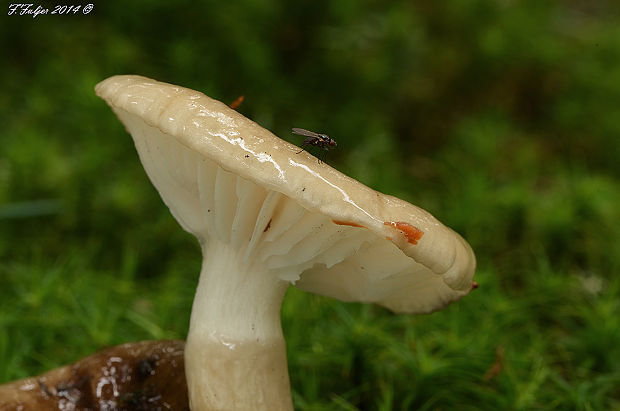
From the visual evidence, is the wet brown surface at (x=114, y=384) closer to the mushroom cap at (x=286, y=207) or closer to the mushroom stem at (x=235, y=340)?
the mushroom stem at (x=235, y=340)

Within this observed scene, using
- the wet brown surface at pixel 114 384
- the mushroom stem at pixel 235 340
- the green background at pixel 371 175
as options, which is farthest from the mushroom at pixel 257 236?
the green background at pixel 371 175

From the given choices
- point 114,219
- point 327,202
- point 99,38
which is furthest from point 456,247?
point 99,38

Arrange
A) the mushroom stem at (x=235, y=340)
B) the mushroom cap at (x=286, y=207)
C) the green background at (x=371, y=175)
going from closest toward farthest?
the mushroom cap at (x=286, y=207)
the mushroom stem at (x=235, y=340)
the green background at (x=371, y=175)

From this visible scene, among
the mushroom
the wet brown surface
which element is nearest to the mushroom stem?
the mushroom

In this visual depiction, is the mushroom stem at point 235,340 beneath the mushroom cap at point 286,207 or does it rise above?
beneath

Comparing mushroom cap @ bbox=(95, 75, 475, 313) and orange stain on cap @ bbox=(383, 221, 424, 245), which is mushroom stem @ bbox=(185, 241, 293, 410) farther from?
orange stain on cap @ bbox=(383, 221, 424, 245)

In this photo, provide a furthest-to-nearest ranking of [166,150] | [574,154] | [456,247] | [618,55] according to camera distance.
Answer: [618,55]
[574,154]
[166,150]
[456,247]

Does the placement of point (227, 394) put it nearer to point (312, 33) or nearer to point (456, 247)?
point (456, 247)
